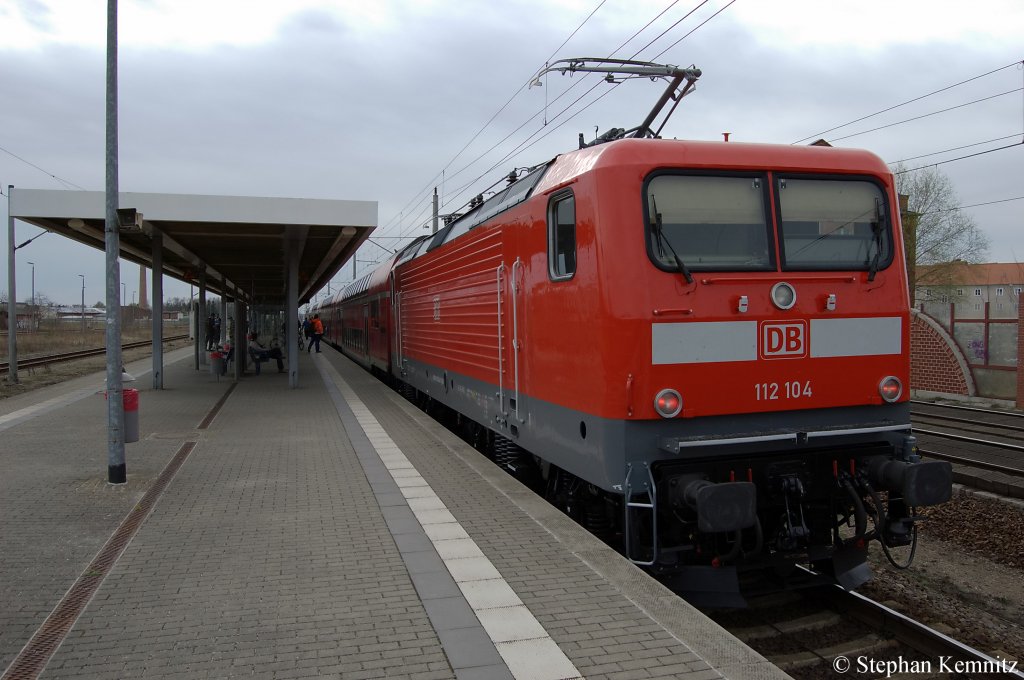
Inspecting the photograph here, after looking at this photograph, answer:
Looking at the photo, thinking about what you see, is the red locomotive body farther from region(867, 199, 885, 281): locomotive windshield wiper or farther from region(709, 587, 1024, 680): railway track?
region(709, 587, 1024, 680): railway track

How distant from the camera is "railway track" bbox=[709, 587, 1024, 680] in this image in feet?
14.9

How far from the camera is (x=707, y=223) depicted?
17.1 ft

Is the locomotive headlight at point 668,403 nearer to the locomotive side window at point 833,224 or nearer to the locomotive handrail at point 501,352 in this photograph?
the locomotive side window at point 833,224

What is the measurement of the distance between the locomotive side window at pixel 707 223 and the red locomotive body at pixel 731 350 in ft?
0.04

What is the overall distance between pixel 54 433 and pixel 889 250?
1109cm

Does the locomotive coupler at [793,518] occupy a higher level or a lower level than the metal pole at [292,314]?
lower

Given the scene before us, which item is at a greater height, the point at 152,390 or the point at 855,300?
the point at 855,300

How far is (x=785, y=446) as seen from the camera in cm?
509

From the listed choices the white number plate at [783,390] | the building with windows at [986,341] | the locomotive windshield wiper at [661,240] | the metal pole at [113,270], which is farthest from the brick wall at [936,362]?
the metal pole at [113,270]

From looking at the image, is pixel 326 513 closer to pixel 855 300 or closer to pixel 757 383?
pixel 757 383

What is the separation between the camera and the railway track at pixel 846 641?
454 cm

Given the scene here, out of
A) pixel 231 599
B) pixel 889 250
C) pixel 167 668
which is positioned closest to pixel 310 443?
pixel 231 599

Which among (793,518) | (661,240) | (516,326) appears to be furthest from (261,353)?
(793,518)

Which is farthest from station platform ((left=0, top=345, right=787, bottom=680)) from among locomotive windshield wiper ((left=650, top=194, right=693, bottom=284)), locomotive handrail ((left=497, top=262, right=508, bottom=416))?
locomotive windshield wiper ((left=650, top=194, right=693, bottom=284))
